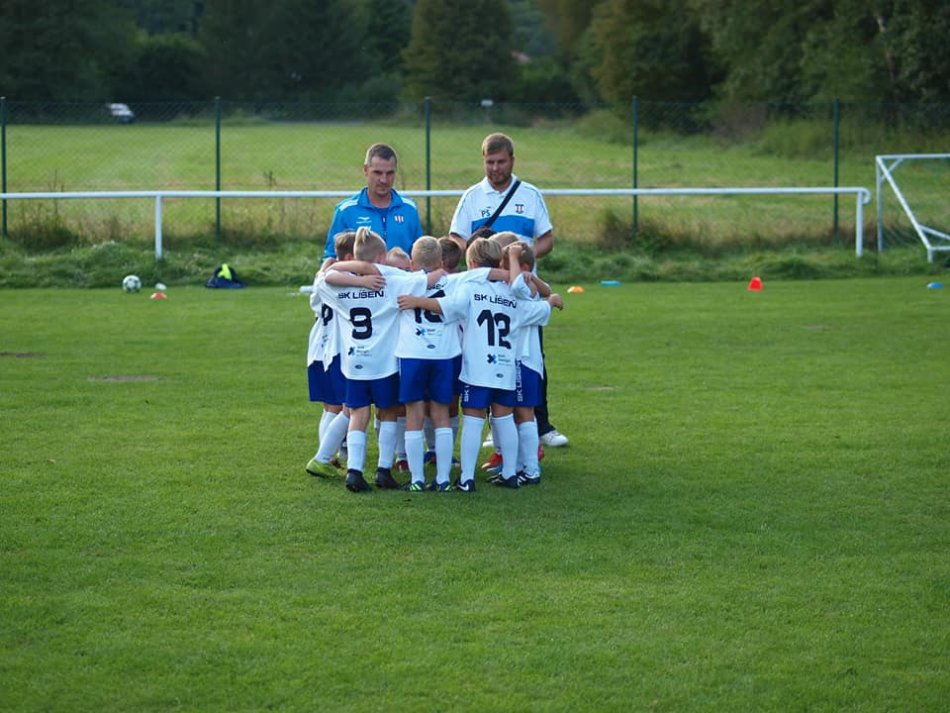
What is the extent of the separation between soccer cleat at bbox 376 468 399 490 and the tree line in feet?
106

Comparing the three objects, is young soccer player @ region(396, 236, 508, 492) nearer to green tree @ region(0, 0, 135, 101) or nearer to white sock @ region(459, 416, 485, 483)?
white sock @ region(459, 416, 485, 483)

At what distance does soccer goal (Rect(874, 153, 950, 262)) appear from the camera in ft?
65.5

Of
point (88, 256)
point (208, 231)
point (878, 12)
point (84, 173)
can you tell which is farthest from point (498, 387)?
point (878, 12)

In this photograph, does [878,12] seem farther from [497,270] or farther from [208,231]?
[497,270]

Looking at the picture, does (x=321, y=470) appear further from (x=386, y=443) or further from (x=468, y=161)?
(x=468, y=161)

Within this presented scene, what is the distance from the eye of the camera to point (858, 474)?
8.11 m

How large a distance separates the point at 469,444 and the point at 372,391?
62 centimetres

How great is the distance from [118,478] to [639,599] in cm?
342

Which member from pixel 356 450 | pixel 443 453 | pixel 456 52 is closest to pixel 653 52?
pixel 456 52

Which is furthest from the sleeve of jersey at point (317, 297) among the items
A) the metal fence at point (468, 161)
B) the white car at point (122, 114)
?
the white car at point (122, 114)

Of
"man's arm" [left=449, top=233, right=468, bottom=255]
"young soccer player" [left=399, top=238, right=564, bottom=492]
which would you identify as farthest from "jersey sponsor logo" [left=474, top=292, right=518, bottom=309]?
"man's arm" [left=449, top=233, right=468, bottom=255]

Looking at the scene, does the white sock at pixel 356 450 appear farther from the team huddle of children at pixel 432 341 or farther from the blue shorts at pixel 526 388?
the blue shorts at pixel 526 388

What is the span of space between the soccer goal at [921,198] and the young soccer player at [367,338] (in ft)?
43.9

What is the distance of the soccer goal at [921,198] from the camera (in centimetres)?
1995
